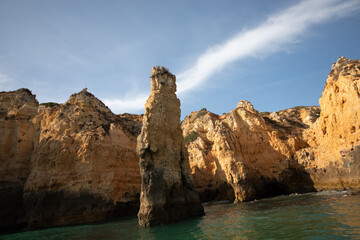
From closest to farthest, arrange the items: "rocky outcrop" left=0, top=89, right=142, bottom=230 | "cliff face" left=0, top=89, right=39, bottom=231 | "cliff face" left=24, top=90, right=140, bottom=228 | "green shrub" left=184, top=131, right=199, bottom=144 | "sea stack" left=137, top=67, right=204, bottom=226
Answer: "sea stack" left=137, top=67, right=204, bottom=226 < "cliff face" left=24, top=90, right=140, bottom=228 < "rocky outcrop" left=0, top=89, right=142, bottom=230 < "cliff face" left=0, top=89, right=39, bottom=231 < "green shrub" left=184, top=131, right=199, bottom=144

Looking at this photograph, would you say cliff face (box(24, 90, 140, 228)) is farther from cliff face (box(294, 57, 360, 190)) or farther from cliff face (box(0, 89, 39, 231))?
cliff face (box(294, 57, 360, 190))

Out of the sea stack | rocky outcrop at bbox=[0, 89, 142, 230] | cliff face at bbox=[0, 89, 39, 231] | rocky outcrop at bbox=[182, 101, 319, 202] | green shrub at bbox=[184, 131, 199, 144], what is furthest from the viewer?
green shrub at bbox=[184, 131, 199, 144]

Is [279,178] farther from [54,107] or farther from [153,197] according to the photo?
[54,107]

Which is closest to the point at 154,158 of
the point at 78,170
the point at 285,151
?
the point at 78,170

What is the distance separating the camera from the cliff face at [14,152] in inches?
844

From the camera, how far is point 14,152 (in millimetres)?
23531

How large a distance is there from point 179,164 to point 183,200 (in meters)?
2.60

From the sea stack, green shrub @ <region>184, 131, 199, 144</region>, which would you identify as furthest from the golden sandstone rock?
green shrub @ <region>184, 131, 199, 144</region>

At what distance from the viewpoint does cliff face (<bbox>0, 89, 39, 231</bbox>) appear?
70.3ft

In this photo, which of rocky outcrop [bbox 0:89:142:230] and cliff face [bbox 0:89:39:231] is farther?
cliff face [bbox 0:89:39:231]

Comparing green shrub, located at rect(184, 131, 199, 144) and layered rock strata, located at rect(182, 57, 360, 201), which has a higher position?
green shrub, located at rect(184, 131, 199, 144)

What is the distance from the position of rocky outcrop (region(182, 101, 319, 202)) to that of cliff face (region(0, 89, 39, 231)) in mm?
18857

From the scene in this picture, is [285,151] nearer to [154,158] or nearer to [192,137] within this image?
[192,137]

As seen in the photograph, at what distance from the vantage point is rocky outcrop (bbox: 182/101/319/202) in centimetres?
2514
